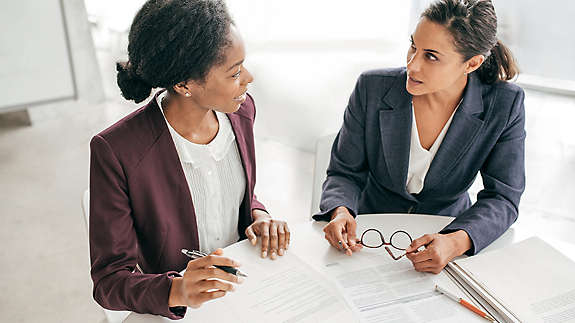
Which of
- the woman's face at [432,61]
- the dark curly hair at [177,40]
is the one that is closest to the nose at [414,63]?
the woman's face at [432,61]

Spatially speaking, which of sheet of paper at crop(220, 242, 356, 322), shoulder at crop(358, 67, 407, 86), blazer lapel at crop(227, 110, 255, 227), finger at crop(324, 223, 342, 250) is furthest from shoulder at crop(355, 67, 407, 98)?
sheet of paper at crop(220, 242, 356, 322)

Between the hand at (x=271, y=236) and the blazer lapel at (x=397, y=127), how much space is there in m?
0.42

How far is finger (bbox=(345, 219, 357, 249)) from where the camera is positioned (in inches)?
43.0

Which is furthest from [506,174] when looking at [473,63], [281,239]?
[281,239]

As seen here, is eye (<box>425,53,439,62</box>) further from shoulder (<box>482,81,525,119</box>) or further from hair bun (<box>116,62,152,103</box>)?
hair bun (<box>116,62,152,103</box>)

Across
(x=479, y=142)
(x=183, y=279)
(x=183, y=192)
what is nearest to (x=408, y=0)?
(x=479, y=142)

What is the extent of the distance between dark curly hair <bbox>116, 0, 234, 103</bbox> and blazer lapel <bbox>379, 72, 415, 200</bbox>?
1.75 feet

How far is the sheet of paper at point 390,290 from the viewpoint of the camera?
36.5 inches

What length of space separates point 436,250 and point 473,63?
0.53m

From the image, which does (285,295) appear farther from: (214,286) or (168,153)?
(168,153)

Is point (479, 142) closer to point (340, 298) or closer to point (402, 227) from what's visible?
point (402, 227)

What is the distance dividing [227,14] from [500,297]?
0.80m

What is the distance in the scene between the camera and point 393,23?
2.69 m

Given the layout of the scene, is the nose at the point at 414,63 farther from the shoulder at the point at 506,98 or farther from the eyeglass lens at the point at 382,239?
the eyeglass lens at the point at 382,239
